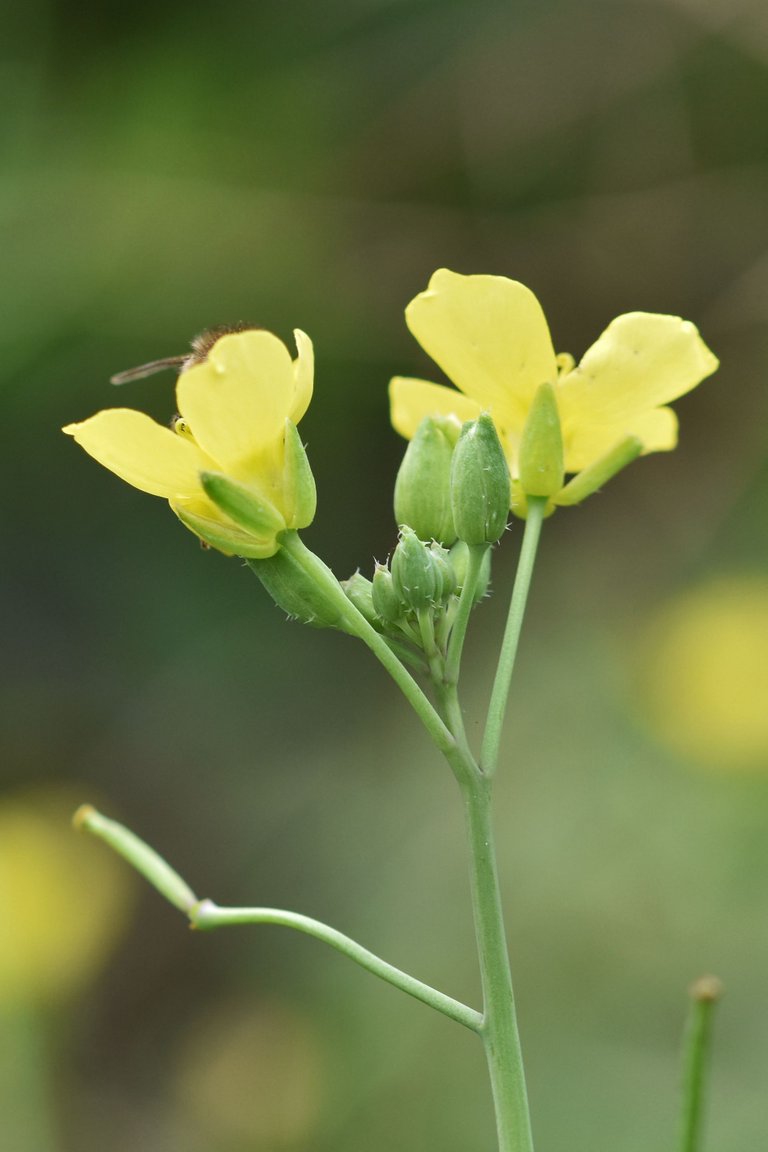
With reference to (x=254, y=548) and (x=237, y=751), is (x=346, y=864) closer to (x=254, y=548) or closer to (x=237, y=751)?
(x=237, y=751)

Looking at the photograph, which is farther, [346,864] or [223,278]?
[223,278]

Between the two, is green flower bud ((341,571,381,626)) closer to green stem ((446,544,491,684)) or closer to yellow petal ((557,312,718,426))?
green stem ((446,544,491,684))

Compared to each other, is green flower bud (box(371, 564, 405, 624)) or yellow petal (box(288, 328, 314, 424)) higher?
yellow petal (box(288, 328, 314, 424))

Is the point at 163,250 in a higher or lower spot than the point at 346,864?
higher

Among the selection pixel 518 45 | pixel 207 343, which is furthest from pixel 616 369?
pixel 518 45

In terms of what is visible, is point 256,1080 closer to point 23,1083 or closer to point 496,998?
point 23,1083

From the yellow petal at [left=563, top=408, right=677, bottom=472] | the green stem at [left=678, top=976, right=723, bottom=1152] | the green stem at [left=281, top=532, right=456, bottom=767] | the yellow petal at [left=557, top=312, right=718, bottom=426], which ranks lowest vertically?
the green stem at [left=678, top=976, right=723, bottom=1152]

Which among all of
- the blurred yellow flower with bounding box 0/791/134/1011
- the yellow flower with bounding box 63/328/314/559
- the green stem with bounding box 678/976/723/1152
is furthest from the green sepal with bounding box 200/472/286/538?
the blurred yellow flower with bounding box 0/791/134/1011
